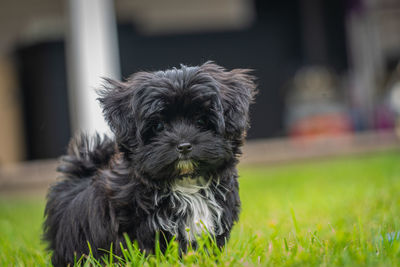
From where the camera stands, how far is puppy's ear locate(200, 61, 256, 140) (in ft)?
10.2

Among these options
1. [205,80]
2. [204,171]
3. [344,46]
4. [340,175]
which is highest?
[344,46]

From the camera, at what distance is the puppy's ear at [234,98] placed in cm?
311

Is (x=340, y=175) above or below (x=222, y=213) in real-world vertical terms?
below

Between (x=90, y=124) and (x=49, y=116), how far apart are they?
3359mm

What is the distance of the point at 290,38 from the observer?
12852 mm

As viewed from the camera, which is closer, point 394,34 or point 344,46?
point 344,46

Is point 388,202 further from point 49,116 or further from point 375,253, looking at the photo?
point 49,116

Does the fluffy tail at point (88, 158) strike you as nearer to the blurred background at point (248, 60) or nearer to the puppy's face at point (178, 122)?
the puppy's face at point (178, 122)

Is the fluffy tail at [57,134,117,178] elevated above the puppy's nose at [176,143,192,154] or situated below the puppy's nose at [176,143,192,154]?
below

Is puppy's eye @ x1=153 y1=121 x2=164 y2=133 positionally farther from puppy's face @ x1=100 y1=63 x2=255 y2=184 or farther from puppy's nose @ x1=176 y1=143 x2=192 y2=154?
puppy's nose @ x1=176 y1=143 x2=192 y2=154

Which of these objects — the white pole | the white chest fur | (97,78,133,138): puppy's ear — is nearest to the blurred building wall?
the white pole

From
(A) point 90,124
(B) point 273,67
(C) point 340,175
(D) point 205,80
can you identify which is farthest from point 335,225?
(B) point 273,67

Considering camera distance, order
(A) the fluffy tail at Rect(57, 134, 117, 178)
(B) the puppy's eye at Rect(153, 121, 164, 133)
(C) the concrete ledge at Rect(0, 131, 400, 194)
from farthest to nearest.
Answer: (C) the concrete ledge at Rect(0, 131, 400, 194)
(A) the fluffy tail at Rect(57, 134, 117, 178)
(B) the puppy's eye at Rect(153, 121, 164, 133)

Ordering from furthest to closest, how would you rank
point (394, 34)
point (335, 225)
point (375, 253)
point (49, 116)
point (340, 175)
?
1. point (394, 34)
2. point (49, 116)
3. point (340, 175)
4. point (335, 225)
5. point (375, 253)
